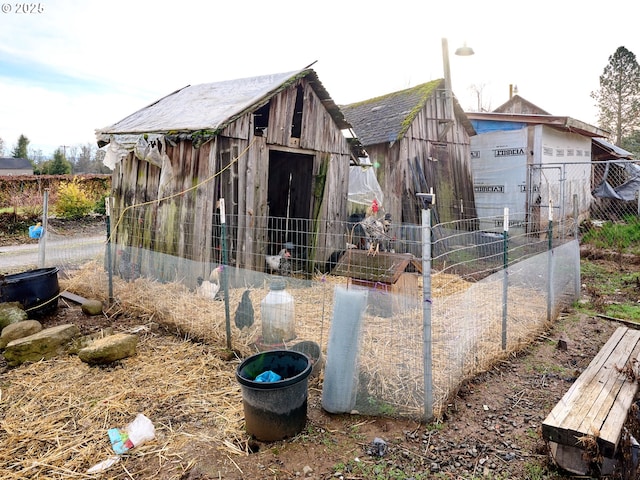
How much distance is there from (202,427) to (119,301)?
147 inches

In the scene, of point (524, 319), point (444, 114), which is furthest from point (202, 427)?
point (444, 114)

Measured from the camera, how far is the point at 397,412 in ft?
11.6

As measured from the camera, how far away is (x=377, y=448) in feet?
10.2

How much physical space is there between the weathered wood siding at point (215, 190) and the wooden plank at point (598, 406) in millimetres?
3910

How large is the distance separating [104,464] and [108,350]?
72.8 inches

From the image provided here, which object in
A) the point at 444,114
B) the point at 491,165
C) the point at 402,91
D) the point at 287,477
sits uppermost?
the point at 402,91

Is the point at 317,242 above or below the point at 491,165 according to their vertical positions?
below

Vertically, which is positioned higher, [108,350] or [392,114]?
[392,114]

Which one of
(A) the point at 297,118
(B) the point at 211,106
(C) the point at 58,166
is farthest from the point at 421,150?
(C) the point at 58,166

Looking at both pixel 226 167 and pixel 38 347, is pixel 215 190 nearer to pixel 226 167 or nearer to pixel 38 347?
pixel 226 167

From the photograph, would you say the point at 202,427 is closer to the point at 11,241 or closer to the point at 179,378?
the point at 179,378

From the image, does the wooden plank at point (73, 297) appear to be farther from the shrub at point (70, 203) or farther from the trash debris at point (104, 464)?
the shrub at point (70, 203)

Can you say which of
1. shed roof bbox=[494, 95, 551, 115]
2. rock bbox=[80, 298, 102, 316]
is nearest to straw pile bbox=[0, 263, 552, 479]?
rock bbox=[80, 298, 102, 316]

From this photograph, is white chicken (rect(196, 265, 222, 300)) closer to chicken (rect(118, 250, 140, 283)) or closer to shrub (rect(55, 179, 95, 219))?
chicken (rect(118, 250, 140, 283))
